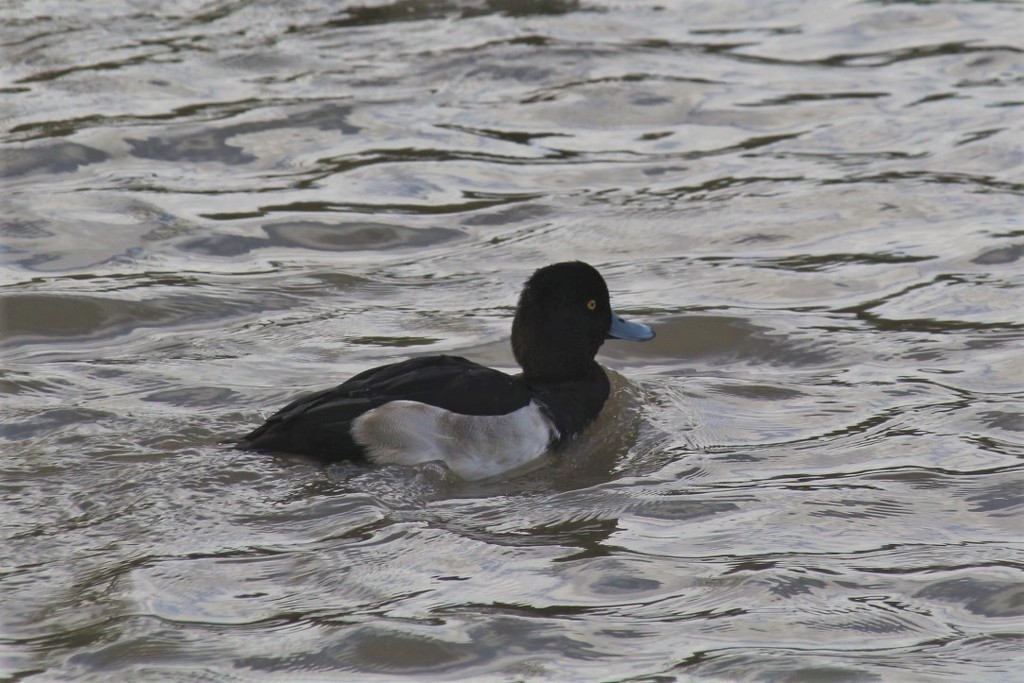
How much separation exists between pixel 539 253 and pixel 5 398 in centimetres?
342

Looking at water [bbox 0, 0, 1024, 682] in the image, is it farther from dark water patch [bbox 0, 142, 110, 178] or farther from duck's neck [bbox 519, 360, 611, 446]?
duck's neck [bbox 519, 360, 611, 446]

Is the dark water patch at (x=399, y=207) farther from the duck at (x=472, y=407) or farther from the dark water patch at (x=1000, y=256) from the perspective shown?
the duck at (x=472, y=407)

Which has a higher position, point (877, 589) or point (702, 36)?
point (702, 36)

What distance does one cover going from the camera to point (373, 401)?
6.91m

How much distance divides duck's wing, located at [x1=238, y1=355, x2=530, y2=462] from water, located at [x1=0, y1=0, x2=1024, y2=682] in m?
0.13

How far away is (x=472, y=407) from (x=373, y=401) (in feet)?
1.42

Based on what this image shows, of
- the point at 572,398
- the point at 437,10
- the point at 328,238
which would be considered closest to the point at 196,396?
the point at 572,398

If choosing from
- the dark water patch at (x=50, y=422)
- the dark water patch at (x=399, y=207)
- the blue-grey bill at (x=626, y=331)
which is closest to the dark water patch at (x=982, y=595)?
the blue-grey bill at (x=626, y=331)

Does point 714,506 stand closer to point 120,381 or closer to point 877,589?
point 877,589

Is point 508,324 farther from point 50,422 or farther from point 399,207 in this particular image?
point 50,422

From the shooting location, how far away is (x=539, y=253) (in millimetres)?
9914

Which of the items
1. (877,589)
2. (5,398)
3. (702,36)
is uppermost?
(702,36)

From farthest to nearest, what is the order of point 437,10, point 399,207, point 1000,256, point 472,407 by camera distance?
point 437,10
point 399,207
point 1000,256
point 472,407

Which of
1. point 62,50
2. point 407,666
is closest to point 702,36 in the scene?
point 62,50
